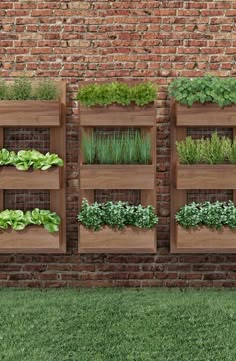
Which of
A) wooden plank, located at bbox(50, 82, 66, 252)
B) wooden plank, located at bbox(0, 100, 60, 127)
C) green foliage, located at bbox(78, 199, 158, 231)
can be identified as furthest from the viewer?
wooden plank, located at bbox(50, 82, 66, 252)

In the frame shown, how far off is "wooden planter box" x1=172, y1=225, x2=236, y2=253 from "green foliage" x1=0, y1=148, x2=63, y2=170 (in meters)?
1.22

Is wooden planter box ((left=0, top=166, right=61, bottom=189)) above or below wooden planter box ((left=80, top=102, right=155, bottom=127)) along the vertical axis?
below

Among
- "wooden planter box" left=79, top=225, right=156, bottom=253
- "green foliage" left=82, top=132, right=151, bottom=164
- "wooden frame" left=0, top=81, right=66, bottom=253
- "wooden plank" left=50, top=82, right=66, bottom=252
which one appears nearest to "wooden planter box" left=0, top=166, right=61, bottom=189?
"wooden frame" left=0, top=81, right=66, bottom=253

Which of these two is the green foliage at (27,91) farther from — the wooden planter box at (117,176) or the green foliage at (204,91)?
the green foliage at (204,91)

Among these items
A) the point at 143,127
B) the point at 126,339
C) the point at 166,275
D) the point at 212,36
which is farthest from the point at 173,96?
the point at 126,339

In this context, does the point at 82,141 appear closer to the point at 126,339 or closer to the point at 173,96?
the point at 173,96

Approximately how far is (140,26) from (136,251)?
1.99 meters

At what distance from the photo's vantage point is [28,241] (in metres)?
4.58

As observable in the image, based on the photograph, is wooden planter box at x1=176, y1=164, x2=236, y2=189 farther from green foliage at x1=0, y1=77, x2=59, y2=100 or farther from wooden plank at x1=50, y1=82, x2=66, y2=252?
green foliage at x1=0, y1=77, x2=59, y2=100

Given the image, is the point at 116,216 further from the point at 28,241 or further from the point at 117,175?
the point at 28,241

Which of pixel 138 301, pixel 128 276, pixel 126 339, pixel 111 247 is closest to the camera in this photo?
pixel 126 339

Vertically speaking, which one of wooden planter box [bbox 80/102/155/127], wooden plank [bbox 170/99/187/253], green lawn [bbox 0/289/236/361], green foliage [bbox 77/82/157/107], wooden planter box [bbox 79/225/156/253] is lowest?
green lawn [bbox 0/289/236/361]

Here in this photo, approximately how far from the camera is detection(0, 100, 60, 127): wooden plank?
4.49 m

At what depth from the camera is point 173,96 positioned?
4.66 meters
